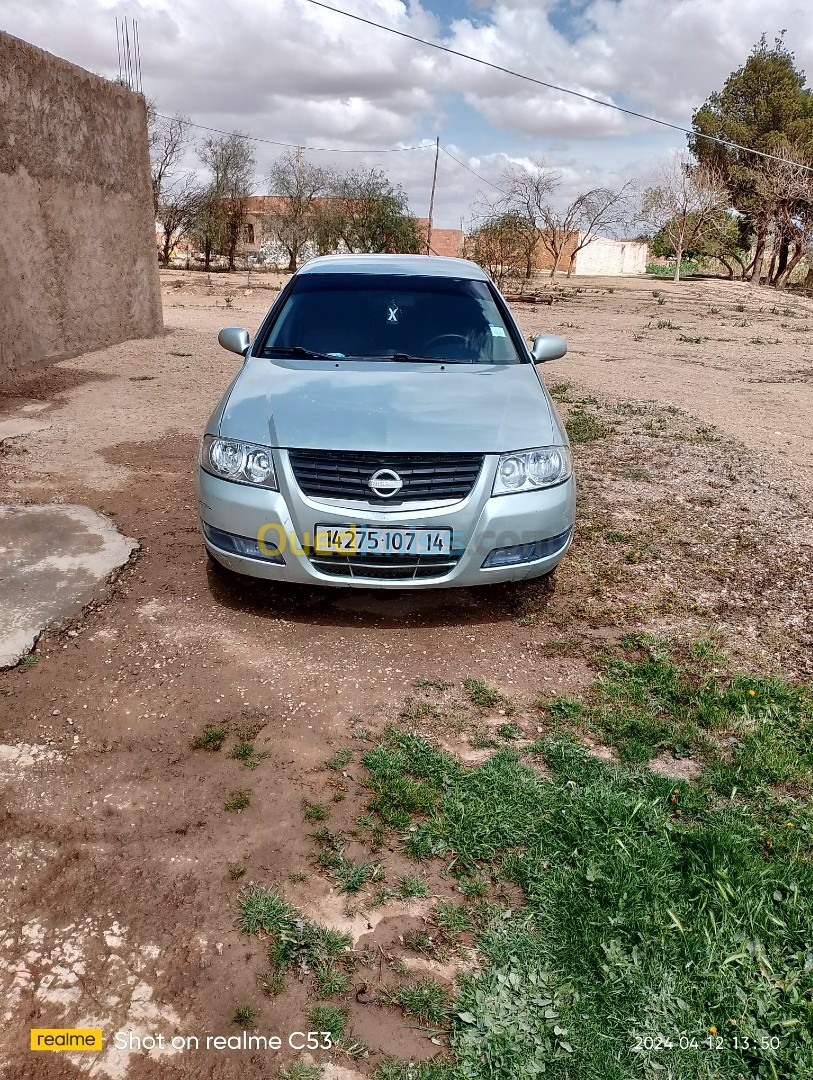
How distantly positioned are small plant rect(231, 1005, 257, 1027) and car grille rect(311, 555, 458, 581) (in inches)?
66.0

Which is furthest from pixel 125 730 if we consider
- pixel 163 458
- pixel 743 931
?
pixel 163 458

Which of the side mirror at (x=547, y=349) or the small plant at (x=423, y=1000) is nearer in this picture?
the small plant at (x=423, y=1000)

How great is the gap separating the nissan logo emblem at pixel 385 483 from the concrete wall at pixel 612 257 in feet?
167

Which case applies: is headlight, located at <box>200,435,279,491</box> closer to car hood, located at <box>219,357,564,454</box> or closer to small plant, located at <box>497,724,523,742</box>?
car hood, located at <box>219,357,564,454</box>

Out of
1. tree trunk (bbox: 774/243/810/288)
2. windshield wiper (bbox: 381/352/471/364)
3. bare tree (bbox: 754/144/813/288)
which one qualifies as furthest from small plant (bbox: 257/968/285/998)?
tree trunk (bbox: 774/243/810/288)

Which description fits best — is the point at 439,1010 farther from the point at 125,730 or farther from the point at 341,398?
the point at 341,398

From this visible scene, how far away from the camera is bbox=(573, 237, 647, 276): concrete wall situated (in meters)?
50.4

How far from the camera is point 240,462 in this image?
3221 mm

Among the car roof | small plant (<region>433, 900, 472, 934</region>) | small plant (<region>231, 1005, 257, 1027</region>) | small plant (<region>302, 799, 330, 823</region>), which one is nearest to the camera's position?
small plant (<region>231, 1005, 257, 1027</region>)

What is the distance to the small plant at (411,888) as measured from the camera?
206 centimetres

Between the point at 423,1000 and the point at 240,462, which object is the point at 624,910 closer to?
the point at 423,1000

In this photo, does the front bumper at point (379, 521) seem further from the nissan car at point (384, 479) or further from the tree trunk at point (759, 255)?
the tree trunk at point (759, 255)

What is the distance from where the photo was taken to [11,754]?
2.58 metres
